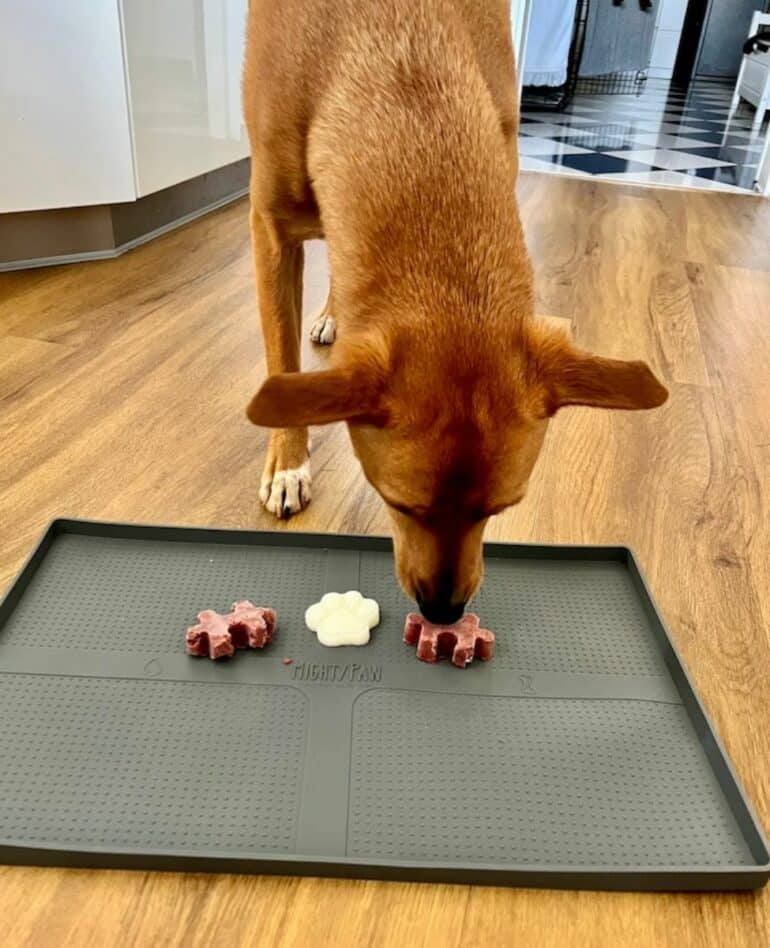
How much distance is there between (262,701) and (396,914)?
0.37 m

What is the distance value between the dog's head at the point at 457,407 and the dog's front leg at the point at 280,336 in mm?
595

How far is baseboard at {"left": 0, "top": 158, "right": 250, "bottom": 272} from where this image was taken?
112 inches

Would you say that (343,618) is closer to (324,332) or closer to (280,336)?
(280,336)

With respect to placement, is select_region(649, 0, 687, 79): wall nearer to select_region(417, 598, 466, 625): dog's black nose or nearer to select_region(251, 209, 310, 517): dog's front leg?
select_region(251, 209, 310, 517): dog's front leg

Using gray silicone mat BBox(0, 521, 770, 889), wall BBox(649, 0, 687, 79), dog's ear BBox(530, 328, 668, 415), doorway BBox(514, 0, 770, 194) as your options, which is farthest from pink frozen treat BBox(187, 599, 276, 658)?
wall BBox(649, 0, 687, 79)

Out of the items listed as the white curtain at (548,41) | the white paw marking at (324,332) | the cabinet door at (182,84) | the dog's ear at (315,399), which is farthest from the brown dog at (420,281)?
the white curtain at (548,41)

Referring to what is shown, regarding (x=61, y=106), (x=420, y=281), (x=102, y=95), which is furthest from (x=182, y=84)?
(x=420, y=281)

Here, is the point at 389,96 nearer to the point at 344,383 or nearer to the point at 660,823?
the point at 344,383

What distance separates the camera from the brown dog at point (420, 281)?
1039 mm

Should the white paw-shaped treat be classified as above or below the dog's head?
below

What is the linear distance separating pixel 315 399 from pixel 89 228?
2415mm

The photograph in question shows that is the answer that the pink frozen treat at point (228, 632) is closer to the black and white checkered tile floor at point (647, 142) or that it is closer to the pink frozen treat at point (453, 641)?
the pink frozen treat at point (453, 641)

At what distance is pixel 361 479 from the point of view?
1839 millimetres

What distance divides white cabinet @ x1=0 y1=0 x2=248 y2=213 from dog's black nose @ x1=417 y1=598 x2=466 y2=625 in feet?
7.31
